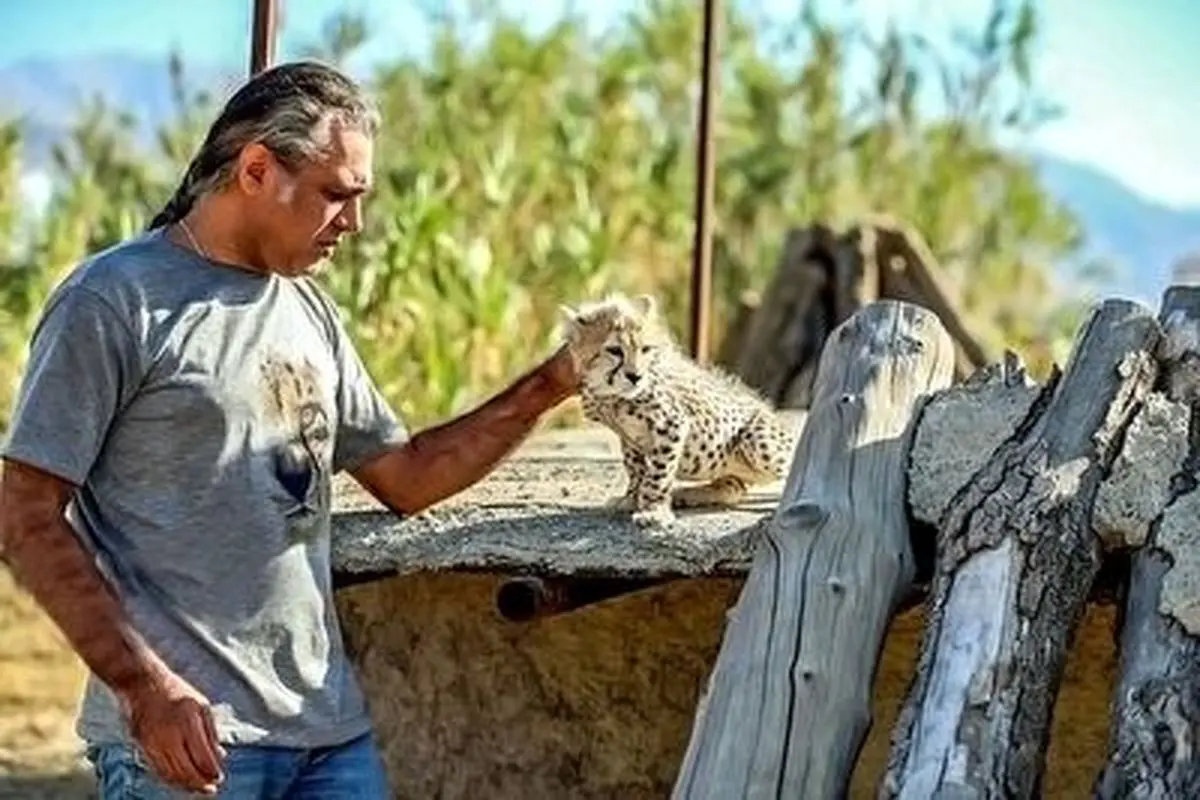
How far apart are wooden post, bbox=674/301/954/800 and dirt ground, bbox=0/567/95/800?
3303mm

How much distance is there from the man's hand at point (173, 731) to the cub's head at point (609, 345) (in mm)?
908

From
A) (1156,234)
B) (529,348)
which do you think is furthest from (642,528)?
(1156,234)

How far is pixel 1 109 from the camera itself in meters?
9.52

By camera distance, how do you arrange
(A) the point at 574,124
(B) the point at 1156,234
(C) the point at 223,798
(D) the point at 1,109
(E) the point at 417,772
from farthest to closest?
(B) the point at 1156,234 → (A) the point at 574,124 → (D) the point at 1,109 → (E) the point at 417,772 → (C) the point at 223,798

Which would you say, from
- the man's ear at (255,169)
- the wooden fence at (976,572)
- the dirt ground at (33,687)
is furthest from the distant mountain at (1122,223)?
the man's ear at (255,169)

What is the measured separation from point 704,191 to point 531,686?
7.09ft

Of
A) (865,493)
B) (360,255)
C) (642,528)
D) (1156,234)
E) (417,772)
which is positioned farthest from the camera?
(1156,234)

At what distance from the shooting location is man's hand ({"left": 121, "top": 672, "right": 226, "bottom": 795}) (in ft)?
Answer: 10.7

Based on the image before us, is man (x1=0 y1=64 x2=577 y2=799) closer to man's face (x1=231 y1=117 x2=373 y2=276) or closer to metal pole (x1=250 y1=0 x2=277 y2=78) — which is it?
man's face (x1=231 y1=117 x2=373 y2=276)

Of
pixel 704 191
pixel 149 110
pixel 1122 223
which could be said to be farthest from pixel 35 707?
pixel 1122 223

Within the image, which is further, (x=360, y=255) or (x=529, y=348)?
(x=529, y=348)

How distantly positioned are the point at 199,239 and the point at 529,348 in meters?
6.13

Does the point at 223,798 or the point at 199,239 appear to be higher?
the point at 199,239

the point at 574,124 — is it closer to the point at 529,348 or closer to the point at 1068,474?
the point at 529,348
